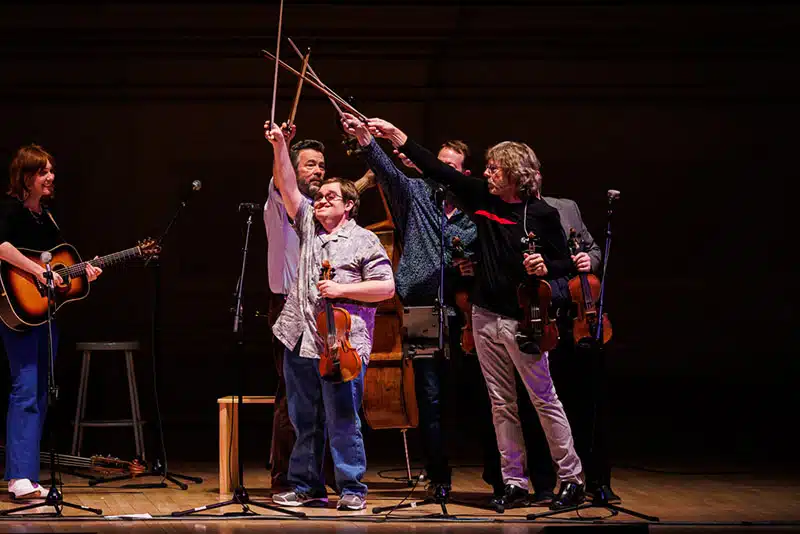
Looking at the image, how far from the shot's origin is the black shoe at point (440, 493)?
17.1 ft

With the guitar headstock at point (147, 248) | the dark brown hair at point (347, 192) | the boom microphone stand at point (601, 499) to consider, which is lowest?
the boom microphone stand at point (601, 499)

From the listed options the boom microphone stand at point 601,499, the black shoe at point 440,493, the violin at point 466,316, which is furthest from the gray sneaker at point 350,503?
the violin at point 466,316

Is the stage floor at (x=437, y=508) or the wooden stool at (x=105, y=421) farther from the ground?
the wooden stool at (x=105, y=421)

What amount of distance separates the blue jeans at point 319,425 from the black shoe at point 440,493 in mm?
372

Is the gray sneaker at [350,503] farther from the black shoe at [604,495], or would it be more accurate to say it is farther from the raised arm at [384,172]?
the raised arm at [384,172]

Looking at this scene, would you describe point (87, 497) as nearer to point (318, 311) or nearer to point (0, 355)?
point (318, 311)

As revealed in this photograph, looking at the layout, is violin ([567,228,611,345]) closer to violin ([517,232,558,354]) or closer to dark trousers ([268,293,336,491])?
violin ([517,232,558,354])

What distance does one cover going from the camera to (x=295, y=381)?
16.6 ft

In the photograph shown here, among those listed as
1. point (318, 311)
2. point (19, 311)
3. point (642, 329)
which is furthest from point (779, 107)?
point (19, 311)

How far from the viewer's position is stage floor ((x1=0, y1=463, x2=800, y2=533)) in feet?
15.3

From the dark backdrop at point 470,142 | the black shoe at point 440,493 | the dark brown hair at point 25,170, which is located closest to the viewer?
the black shoe at point 440,493

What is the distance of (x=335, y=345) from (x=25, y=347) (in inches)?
66.5

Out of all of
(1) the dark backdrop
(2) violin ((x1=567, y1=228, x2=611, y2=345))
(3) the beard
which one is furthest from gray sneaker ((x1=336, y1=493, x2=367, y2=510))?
(1) the dark backdrop

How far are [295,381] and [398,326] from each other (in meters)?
0.62
